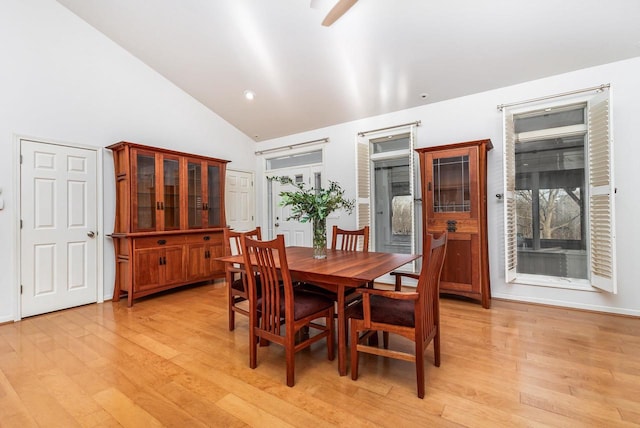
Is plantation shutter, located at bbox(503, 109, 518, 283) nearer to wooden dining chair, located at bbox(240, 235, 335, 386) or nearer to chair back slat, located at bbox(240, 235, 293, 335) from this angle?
wooden dining chair, located at bbox(240, 235, 335, 386)

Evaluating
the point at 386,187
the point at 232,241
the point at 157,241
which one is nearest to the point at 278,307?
the point at 232,241

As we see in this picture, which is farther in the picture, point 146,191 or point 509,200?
point 146,191

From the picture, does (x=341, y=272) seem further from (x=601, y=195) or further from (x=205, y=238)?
(x=205, y=238)

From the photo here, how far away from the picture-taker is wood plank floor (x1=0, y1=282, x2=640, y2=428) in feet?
5.43

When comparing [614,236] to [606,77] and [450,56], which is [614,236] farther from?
[450,56]

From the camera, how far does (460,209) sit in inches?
141

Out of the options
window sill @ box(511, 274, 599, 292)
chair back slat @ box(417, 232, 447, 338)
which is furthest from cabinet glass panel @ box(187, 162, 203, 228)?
window sill @ box(511, 274, 599, 292)

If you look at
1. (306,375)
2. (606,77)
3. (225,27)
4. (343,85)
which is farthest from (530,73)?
(306,375)

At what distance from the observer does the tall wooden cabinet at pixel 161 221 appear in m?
3.77

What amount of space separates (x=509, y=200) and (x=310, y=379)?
2936 mm

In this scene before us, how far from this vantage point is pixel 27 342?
267cm

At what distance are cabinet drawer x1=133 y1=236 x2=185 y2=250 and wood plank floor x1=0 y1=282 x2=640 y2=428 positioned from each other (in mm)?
1058

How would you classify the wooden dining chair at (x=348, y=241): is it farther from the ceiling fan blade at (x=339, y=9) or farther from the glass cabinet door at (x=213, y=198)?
the glass cabinet door at (x=213, y=198)

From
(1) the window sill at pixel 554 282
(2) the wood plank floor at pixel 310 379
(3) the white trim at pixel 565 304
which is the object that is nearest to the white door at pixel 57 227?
(2) the wood plank floor at pixel 310 379
